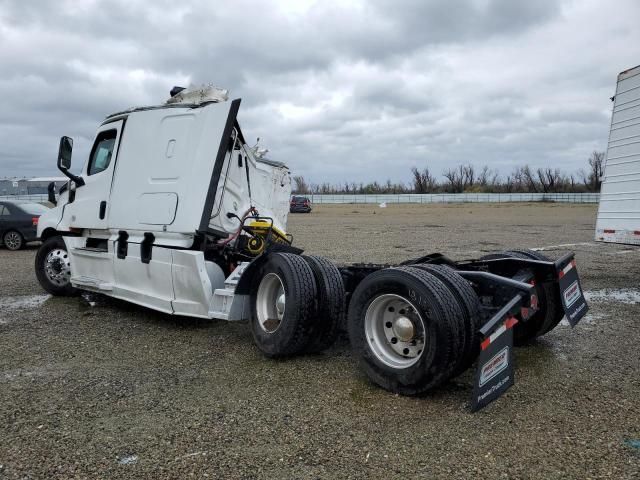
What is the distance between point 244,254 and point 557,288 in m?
3.34

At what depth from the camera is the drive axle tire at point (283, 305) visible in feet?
14.8

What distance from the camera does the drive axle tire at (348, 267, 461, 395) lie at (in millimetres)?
3561

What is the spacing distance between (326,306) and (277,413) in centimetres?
120

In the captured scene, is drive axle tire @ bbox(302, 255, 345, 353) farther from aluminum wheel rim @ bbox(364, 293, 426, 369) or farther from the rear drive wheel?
the rear drive wheel

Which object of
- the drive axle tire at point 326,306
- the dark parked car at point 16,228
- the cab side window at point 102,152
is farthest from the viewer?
the dark parked car at point 16,228

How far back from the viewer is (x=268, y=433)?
11.0 feet

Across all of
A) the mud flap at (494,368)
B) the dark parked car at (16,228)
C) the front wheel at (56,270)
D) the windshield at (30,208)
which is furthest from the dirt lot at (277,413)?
the windshield at (30,208)

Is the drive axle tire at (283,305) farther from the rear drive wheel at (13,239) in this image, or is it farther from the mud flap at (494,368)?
the rear drive wheel at (13,239)

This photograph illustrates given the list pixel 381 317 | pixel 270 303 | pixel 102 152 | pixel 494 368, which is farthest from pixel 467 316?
pixel 102 152

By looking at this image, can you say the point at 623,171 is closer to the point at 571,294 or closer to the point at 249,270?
the point at 571,294

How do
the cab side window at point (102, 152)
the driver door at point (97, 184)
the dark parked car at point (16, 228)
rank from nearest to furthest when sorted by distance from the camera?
the driver door at point (97, 184)
the cab side window at point (102, 152)
the dark parked car at point (16, 228)

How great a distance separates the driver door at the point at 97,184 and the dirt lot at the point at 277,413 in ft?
4.87

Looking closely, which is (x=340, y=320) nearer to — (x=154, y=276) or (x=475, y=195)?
(x=154, y=276)

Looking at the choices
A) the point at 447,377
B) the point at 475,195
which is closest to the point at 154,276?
the point at 447,377
